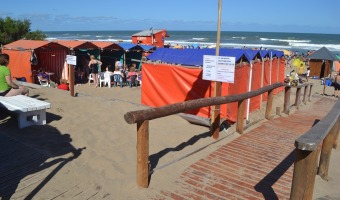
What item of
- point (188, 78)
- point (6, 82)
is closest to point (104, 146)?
point (6, 82)

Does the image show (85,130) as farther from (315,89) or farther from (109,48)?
(315,89)

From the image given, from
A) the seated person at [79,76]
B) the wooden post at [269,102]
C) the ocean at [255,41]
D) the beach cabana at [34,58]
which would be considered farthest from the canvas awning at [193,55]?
the ocean at [255,41]

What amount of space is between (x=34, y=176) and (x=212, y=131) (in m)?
3.15

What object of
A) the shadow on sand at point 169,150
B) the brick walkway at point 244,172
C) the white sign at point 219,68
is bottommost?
the shadow on sand at point 169,150

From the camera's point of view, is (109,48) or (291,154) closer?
(291,154)

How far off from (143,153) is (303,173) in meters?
1.73

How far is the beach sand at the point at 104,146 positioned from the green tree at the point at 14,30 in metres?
16.8

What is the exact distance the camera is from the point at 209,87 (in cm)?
783

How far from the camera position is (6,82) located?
607cm

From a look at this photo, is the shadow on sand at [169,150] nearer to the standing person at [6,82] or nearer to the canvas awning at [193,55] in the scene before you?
the canvas awning at [193,55]

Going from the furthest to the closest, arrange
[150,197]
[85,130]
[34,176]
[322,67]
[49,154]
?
1. [322,67]
2. [85,130]
3. [49,154]
4. [34,176]
5. [150,197]

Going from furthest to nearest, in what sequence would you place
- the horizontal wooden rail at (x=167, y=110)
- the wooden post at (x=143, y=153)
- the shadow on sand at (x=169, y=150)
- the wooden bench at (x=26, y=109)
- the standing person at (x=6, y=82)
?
the standing person at (x=6, y=82) → the wooden bench at (x=26, y=109) → the shadow on sand at (x=169, y=150) → the wooden post at (x=143, y=153) → the horizontal wooden rail at (x=167, y=110)

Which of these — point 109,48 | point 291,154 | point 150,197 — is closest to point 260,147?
point 291,154

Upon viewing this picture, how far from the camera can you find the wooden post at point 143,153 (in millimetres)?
3369
